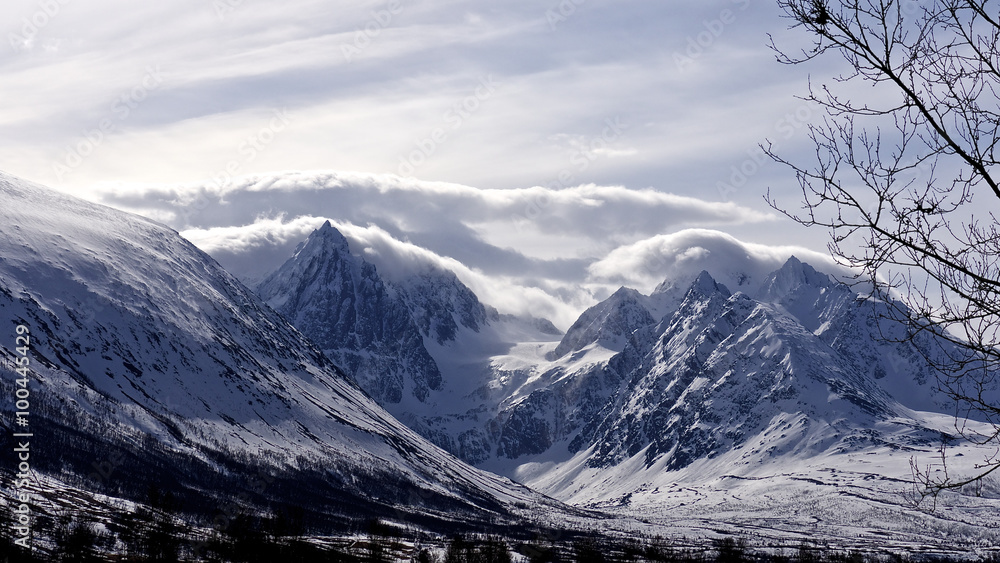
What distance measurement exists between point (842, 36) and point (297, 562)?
597ft

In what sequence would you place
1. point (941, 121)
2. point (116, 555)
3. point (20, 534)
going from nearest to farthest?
point (941, 121) → point (20, 534) → point (116, 555)

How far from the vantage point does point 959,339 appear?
14.2 meters

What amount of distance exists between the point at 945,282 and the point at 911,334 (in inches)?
50.4

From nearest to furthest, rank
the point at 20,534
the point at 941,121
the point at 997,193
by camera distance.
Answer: the point at 997,193, the point at 941,121, the point at 20,534

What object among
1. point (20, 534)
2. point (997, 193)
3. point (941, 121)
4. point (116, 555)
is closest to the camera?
point (997, 193)

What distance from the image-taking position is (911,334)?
1386cm

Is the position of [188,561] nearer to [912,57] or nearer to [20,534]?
[20,534]

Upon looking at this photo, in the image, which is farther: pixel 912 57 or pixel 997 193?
pixel 912 57

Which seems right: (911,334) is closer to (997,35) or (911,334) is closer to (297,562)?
(997,35)

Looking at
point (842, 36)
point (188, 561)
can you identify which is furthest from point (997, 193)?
point (188, 561)

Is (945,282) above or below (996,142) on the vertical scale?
below

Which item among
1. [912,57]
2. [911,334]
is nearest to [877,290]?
[911,334]

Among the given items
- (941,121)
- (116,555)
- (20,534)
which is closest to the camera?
(941,121)

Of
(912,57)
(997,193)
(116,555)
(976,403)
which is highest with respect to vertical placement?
(912,57)
